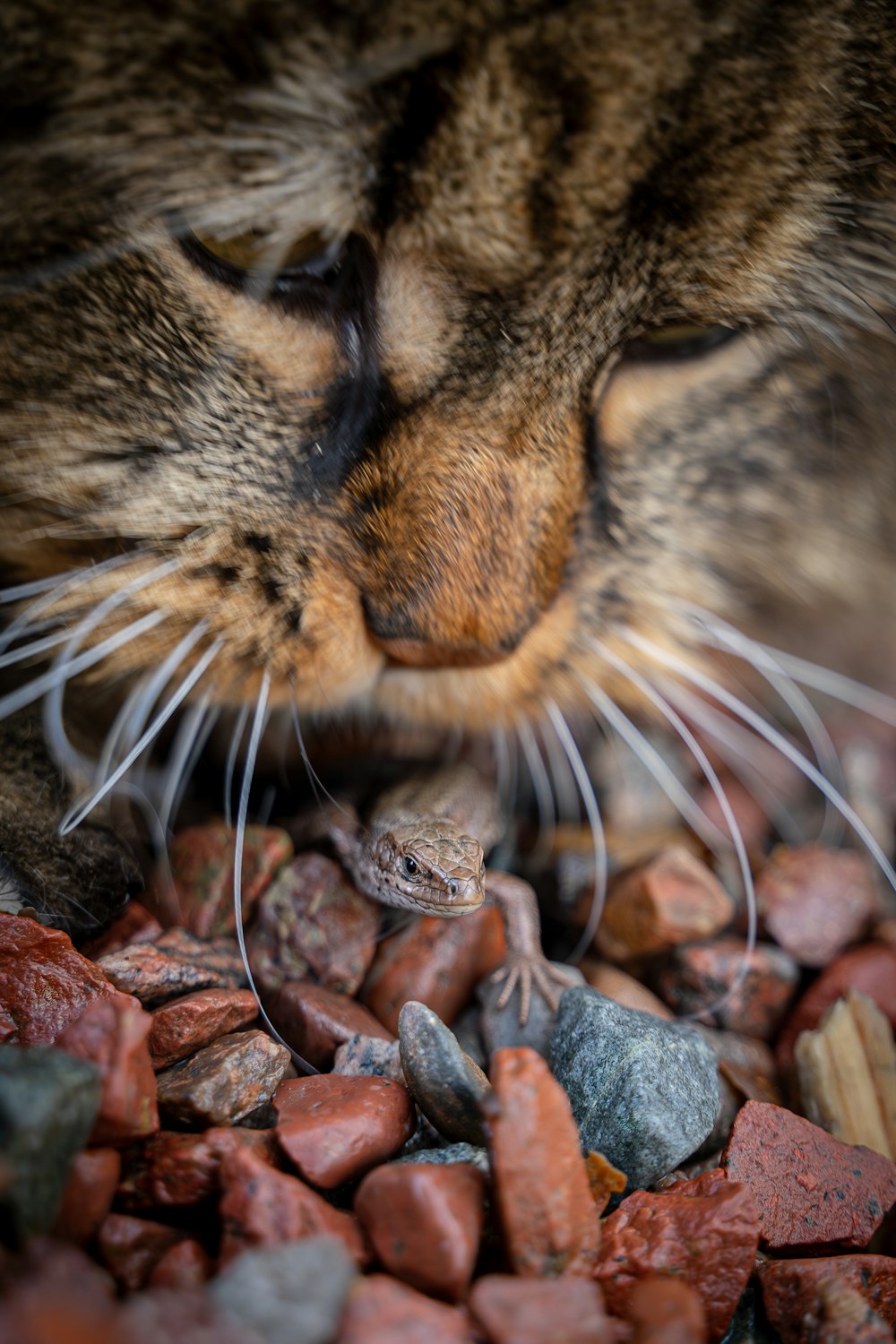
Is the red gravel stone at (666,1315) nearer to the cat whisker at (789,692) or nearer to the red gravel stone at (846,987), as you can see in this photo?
the red gravel stone at (846,987)

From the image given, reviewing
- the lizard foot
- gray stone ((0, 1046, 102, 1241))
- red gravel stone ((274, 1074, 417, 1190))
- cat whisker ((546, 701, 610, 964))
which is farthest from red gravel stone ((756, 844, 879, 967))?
gray stone ((0, 1046, 102, 1241))

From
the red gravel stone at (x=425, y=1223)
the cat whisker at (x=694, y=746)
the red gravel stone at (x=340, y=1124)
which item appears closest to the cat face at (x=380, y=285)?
the cat whisker at (x=694, y=746)

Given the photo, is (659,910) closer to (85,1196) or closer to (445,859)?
(445,859)

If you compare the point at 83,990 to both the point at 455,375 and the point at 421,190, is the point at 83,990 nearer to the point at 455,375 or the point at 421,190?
the point at 455,375

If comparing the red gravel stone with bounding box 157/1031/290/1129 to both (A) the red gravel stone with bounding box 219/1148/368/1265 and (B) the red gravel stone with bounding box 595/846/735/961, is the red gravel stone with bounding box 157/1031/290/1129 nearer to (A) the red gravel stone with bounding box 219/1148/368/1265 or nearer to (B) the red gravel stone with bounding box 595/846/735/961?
(A) the red gravel stone with bounding box 219/1148/368/1265

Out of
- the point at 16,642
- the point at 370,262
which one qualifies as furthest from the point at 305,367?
the point at 16,642

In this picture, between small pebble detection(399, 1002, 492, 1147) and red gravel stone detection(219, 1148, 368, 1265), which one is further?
small pebble detection(399, 1002, 492, 1147)
